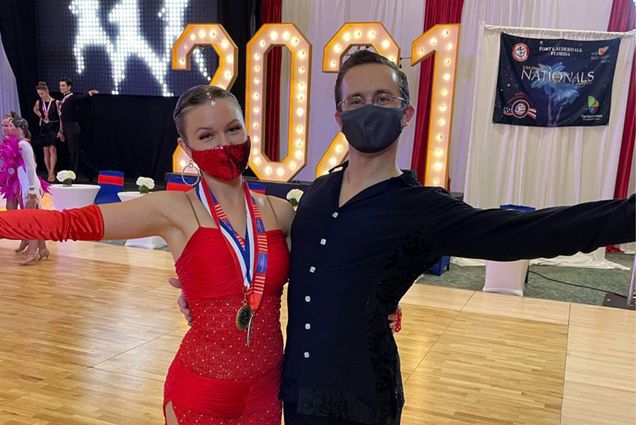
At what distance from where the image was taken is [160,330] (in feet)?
13.5

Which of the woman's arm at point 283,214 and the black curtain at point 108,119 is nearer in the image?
the woman's arm at point 283,214

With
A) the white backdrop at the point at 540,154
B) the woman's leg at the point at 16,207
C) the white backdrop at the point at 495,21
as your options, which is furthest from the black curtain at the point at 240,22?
the white backdrop at the point at 540,154

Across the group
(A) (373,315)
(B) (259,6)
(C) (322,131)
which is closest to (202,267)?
(A) (373,315)

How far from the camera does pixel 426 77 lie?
797 centimetres

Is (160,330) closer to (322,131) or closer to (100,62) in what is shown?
(322,131)

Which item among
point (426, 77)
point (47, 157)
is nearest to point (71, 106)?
point (47, 157)

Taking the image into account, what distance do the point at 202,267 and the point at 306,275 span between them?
0.29 m

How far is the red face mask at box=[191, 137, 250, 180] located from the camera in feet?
5.05

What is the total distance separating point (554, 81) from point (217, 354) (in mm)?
6435

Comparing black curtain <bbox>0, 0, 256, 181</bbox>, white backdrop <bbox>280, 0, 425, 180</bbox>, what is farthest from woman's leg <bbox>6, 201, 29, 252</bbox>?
white backdrop <bbox>280, 0, 425, 180</bbox>

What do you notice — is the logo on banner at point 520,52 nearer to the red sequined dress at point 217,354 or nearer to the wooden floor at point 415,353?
the wooden floor at point 415,353

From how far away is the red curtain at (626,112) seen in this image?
698 centimetres

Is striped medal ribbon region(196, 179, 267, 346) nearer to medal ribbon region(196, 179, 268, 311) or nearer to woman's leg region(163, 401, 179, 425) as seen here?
medal ribbon region(196, 179, 268, 311)

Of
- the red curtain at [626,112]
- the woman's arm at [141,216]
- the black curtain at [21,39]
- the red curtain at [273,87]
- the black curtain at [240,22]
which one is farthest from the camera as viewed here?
the black curtain at [21,39]
